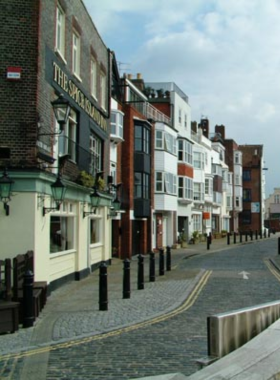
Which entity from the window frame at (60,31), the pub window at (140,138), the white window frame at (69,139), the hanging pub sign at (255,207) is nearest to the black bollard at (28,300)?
the white window frame at (69,139)

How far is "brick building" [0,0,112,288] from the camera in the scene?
13.7 m

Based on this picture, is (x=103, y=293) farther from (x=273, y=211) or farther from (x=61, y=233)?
(x=273, y=211)

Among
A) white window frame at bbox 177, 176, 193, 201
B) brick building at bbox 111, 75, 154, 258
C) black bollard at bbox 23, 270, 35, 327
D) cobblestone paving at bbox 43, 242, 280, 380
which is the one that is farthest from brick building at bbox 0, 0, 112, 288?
white window frame at bbox 177, 176, 193, 201

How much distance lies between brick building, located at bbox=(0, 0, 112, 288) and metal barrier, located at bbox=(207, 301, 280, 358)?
298 inches

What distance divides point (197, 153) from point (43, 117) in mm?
38264

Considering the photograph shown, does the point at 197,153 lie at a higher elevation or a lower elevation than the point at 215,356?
higher

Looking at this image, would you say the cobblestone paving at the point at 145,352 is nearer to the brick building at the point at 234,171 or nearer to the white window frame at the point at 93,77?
the white window frame at the point at 93,77

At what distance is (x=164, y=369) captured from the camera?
6969mm

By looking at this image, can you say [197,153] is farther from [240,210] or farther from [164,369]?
[164,369]

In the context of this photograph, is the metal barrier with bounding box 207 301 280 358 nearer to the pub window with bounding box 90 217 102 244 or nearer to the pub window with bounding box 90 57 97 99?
the pub window with bounding box 90 217 102 244

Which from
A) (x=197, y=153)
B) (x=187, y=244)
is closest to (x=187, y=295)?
(x=187, y=244)

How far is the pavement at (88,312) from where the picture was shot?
8648mm

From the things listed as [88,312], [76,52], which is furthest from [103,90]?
[88,312]

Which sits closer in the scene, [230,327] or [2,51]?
[230,327]
